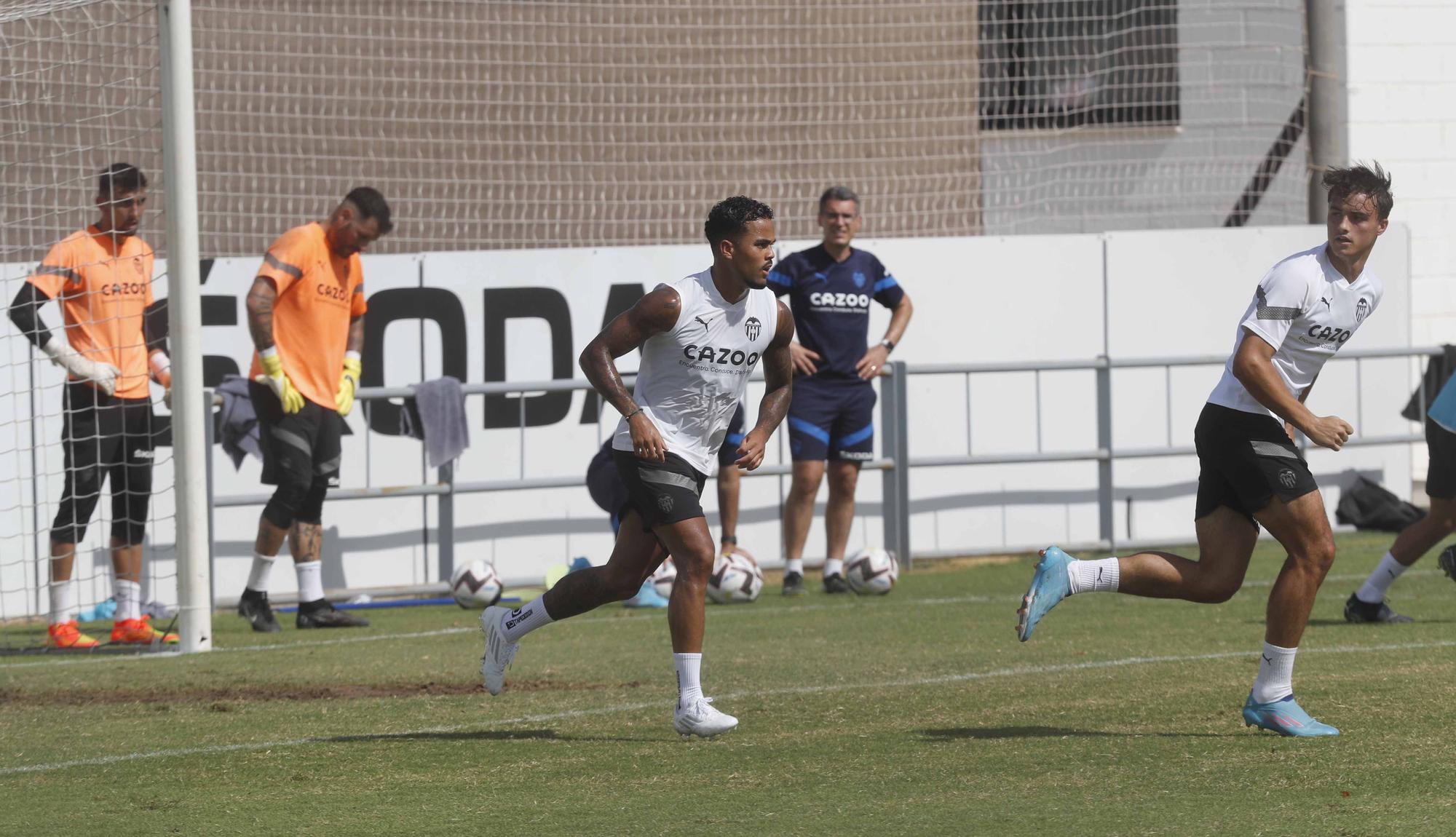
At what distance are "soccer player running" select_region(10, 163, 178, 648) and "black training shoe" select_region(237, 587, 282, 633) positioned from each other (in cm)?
53

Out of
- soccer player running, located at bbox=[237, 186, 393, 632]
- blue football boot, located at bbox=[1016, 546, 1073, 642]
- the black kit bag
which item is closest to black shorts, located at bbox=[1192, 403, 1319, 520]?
blue football boot, located at bbox=[1016, 546, 1073, 642]

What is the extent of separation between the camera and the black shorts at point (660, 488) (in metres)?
6.40

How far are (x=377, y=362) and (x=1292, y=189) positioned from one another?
7780mm

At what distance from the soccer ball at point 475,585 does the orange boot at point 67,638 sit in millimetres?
2040

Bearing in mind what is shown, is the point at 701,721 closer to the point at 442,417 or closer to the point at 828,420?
the point at 828,420

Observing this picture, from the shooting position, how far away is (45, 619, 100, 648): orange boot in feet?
30.9

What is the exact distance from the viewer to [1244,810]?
4891 mm

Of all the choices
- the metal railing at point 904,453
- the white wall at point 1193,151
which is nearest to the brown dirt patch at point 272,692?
the metal railing at point 904,453

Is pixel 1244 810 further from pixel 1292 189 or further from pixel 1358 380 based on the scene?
pixel 1292 189

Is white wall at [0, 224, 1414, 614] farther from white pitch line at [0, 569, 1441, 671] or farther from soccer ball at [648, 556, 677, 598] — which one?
white pitch line at [0, 569, 1441, 671]

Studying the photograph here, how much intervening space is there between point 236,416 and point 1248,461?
21.6ft

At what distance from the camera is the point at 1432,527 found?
883cm

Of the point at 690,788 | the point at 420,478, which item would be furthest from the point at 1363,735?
the point at 420,478

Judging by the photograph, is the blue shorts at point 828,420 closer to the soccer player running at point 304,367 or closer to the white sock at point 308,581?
the soccer player running at point 304,367
